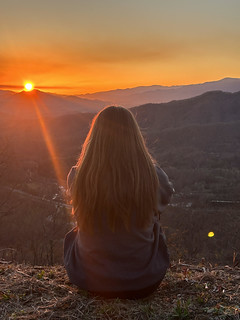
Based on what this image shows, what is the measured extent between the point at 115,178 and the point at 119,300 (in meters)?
1.01

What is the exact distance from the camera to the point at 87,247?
265 cm

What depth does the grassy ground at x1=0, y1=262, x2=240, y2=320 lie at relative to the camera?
7.98 feet

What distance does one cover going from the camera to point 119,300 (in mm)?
2643

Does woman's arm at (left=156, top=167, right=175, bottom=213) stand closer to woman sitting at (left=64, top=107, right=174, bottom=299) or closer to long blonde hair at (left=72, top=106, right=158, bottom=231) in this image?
woman sitting at (left=64, top=107, right=174, bottom=299)

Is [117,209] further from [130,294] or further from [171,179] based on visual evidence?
[171,179]

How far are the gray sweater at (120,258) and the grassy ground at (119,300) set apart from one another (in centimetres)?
15

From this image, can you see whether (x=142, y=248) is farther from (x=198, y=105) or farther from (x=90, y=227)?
(x=198, y=105)

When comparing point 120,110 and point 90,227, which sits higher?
point 120,110

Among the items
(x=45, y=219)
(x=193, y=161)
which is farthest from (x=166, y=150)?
(x=45, y=219)

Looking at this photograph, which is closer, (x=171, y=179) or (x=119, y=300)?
(x=119, y=300)

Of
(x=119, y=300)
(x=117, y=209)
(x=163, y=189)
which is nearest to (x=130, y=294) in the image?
(x=119, y=300)

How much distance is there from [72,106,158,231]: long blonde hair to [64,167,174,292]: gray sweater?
107 millimetres

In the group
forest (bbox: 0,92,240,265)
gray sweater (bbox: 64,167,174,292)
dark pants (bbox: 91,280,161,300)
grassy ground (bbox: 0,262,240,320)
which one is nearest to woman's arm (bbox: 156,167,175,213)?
gray sweater (bbox: 64,167,174,292)

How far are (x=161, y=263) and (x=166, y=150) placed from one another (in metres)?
64.7
